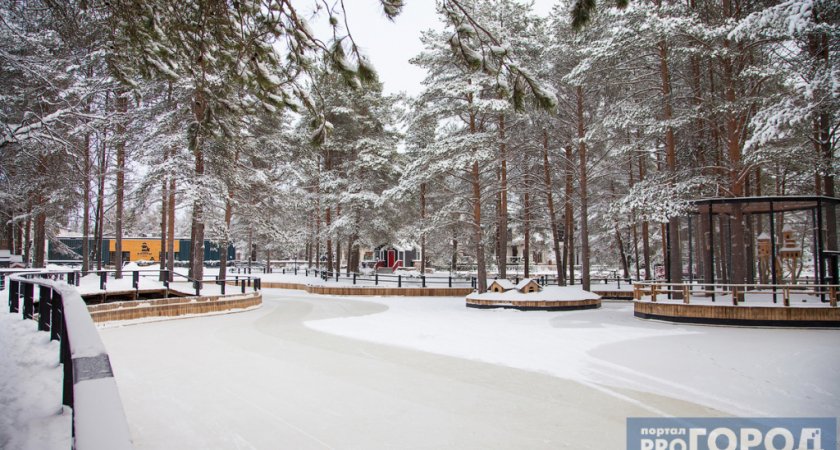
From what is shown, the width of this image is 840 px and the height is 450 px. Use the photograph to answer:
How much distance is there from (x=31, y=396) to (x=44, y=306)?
11.6ft

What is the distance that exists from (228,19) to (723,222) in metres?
17.0

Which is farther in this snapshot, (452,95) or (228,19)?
(452,95)

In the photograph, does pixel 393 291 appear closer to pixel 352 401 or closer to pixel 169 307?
pixel 169 307

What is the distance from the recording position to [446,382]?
22.1ft

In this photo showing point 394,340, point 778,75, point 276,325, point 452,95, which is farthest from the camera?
point 452,95

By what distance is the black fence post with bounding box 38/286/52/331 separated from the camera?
7094mm

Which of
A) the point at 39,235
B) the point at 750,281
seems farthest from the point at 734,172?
the point at 39,235

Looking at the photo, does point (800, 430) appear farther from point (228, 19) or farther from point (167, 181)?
point (167, 181)

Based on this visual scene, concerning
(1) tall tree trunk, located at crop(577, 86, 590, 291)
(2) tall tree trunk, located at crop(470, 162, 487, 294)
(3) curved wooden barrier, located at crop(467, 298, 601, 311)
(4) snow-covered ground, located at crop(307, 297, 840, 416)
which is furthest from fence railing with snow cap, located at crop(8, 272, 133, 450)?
(1) tall tree trunk, located at crop(577, 86, 590, 291)

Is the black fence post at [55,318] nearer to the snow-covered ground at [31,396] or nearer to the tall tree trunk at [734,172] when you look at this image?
the snow-covered ground at [31,396]

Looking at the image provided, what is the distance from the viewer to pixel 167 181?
65.2 feet

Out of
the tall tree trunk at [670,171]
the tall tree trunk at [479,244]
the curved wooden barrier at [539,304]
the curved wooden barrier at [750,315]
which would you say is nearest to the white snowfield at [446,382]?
the curved wooden barrier at [750,315]

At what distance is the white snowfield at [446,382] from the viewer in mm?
4793

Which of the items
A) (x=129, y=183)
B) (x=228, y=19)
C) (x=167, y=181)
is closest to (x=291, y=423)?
(x=228, y=19)
